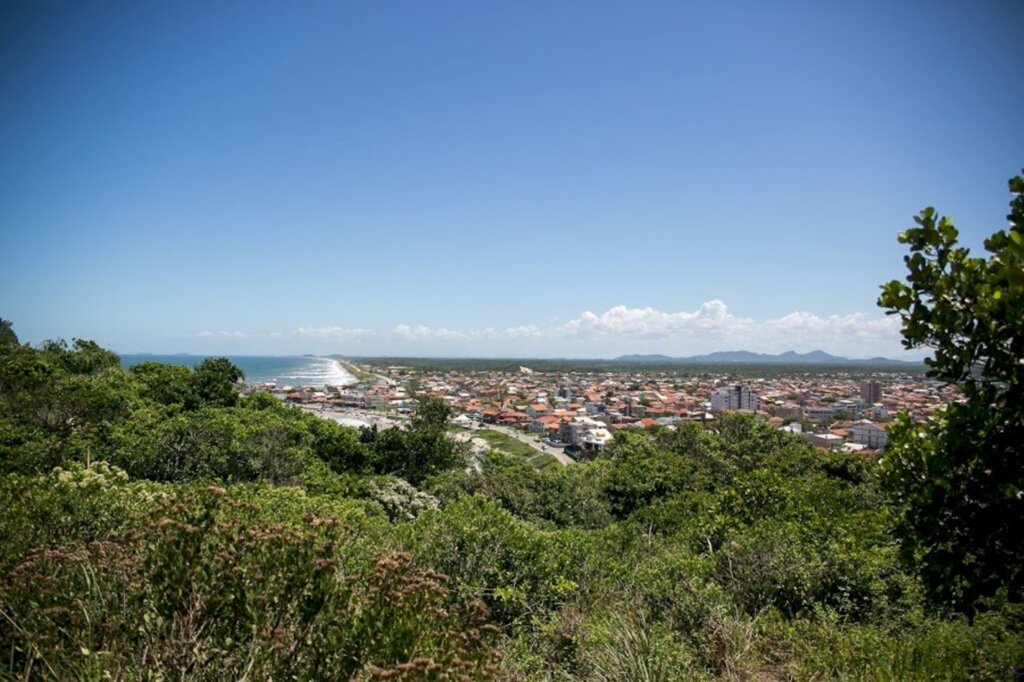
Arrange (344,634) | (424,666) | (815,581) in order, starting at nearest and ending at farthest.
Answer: (424,666)
(344,634)
(815,581)

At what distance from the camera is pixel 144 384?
23922mm

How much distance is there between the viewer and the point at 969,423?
2814 millimetres

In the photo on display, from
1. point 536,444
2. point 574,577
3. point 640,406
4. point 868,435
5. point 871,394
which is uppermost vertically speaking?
point 574,577

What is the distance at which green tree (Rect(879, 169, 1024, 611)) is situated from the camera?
2.65m

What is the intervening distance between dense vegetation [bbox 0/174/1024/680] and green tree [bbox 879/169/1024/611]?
0.01m

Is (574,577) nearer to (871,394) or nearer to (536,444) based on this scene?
Result: (536,444)

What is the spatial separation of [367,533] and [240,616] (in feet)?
16.3

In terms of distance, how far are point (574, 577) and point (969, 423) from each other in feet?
15.7

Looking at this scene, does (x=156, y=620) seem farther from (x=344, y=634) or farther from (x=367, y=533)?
(x=367, y=533)

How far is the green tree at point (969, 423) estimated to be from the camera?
2652 millimetres

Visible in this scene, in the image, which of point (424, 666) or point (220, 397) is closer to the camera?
point (424, 666)

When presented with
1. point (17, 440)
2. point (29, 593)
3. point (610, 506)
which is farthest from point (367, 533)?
point (17, 440)

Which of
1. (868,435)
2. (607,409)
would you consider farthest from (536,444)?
(868,435)

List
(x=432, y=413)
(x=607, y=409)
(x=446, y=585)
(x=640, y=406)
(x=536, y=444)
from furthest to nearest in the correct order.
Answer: (x=640, y=406) → (x=607, y=409) → (x=536, y=444) → (x=432, y=413) → (x=446, y=585)
